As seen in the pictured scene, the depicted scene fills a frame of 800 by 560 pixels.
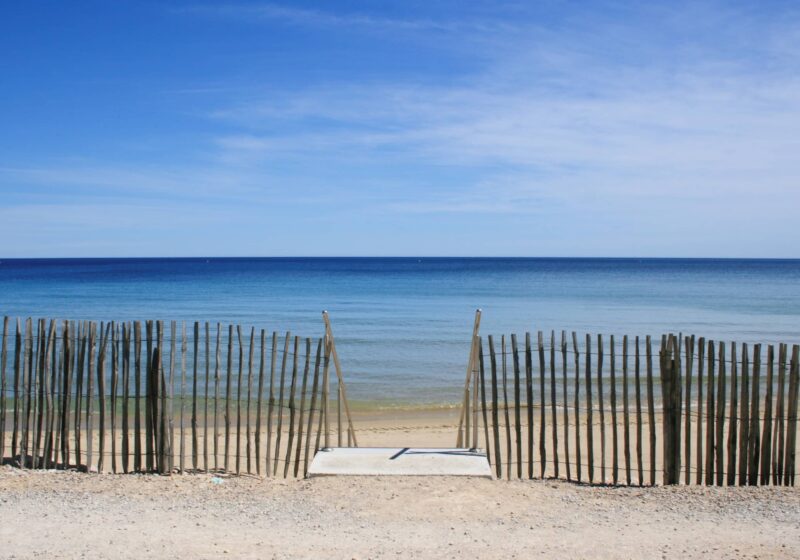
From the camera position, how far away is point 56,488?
7.07 meters

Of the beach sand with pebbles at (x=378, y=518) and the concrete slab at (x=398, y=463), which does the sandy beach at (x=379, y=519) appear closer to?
the beach sand with pebbles at (x=378, y=518)

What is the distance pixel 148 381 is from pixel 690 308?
31285 mm

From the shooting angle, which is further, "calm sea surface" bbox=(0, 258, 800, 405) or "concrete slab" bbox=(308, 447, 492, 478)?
"calm sea surface" bbox=(0, 258, 800, 405)

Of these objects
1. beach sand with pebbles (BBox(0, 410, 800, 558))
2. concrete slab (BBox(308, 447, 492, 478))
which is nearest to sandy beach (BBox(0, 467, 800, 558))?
beach sand with pebbles (BBox(0, 410, 800, 558))

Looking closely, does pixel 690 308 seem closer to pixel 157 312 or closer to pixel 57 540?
pixel 157 312

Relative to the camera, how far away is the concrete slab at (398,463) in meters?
7.39

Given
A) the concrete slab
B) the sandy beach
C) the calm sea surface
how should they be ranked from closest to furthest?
the sandy beach, the concrete slab, the calm sea surface

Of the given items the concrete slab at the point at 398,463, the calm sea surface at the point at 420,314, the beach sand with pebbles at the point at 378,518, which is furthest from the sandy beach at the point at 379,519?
the calm sea surface at the point at 420,314

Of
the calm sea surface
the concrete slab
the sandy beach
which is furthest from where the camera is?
the calm sea surface

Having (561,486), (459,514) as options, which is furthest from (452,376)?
(459,514)

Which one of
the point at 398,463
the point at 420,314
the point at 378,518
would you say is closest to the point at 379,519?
the point at 378,518

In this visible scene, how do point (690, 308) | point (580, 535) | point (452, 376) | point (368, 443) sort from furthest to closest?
point (690, 308) < point (452, 376) < point (368, 443) < point (580, 535)

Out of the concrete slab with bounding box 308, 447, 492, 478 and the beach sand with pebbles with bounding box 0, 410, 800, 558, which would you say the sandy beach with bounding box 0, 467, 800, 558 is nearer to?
the beach sand with pebbles with bounding box 0, 410, 800, 558

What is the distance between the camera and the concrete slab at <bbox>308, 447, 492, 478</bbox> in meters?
7.39
